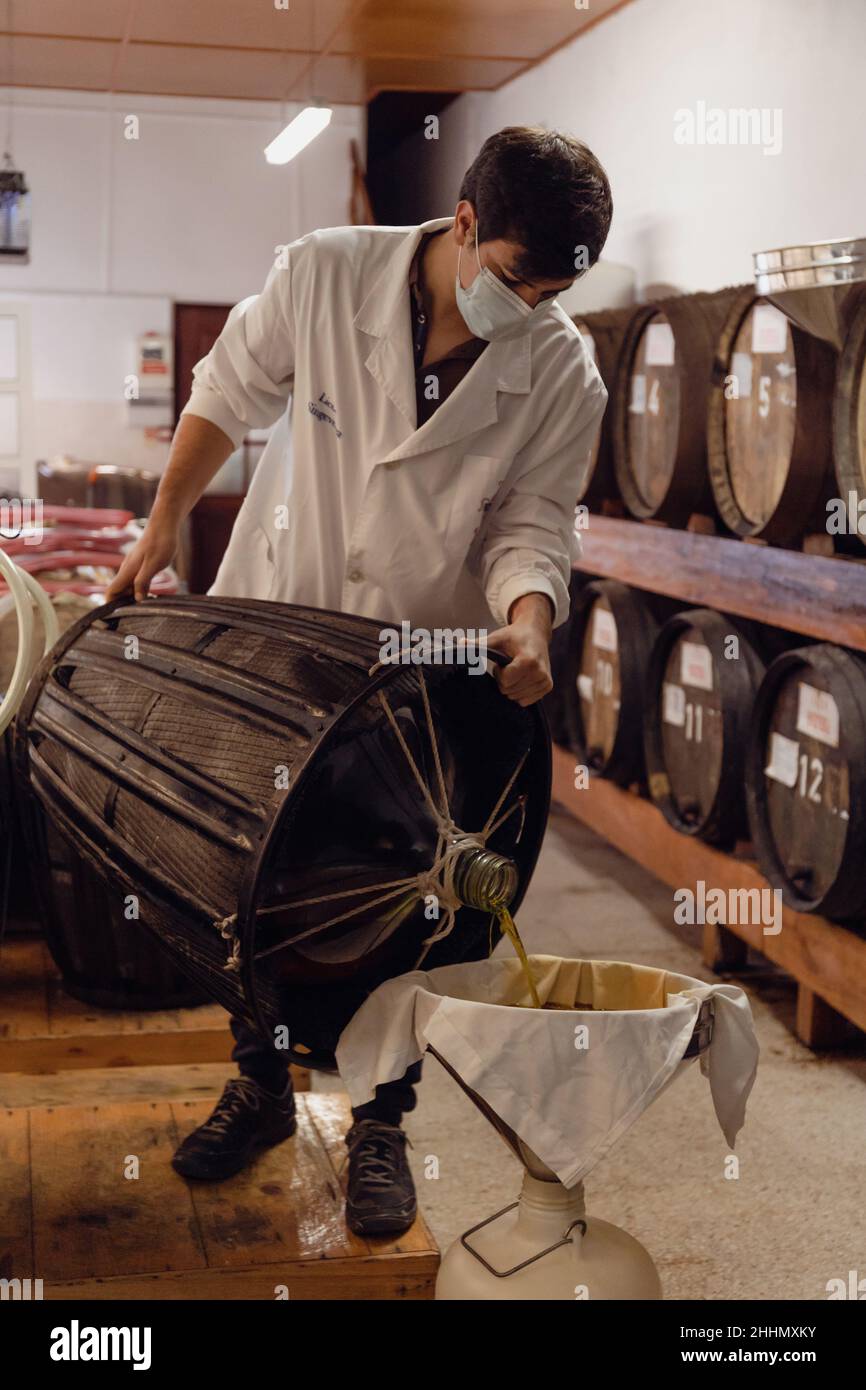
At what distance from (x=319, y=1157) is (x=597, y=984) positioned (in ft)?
2.08

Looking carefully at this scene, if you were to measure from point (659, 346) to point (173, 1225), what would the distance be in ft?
9.50

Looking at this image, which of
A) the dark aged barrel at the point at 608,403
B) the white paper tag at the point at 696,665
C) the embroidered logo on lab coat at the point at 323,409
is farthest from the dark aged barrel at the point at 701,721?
the embroidered logo on lab coat at the point at 323,409

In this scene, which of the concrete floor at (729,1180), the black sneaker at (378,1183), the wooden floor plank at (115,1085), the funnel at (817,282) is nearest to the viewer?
the black sneaker at (378,1183)

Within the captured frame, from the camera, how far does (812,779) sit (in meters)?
3.11

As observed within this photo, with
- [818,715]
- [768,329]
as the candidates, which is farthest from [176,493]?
[768,329]

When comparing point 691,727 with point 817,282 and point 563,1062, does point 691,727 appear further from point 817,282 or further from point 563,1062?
point 563,1062

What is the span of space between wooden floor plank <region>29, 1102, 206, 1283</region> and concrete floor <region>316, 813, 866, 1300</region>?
558 millimetres

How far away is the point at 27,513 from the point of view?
4523 mm

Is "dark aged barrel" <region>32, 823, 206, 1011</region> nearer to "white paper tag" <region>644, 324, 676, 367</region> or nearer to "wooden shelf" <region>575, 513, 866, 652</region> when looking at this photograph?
"wooden shelf" <region>575, 513, 866, 652</region>

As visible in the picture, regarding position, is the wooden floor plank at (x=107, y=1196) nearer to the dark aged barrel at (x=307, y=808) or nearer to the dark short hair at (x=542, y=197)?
the dark aged barrel at (x=307, y=808)

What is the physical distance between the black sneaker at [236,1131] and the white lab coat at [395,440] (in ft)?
2.48

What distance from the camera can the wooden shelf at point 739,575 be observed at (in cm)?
296

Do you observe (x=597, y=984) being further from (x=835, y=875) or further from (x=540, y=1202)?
(x=835, y=875)

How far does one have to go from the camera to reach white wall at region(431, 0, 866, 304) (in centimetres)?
400
